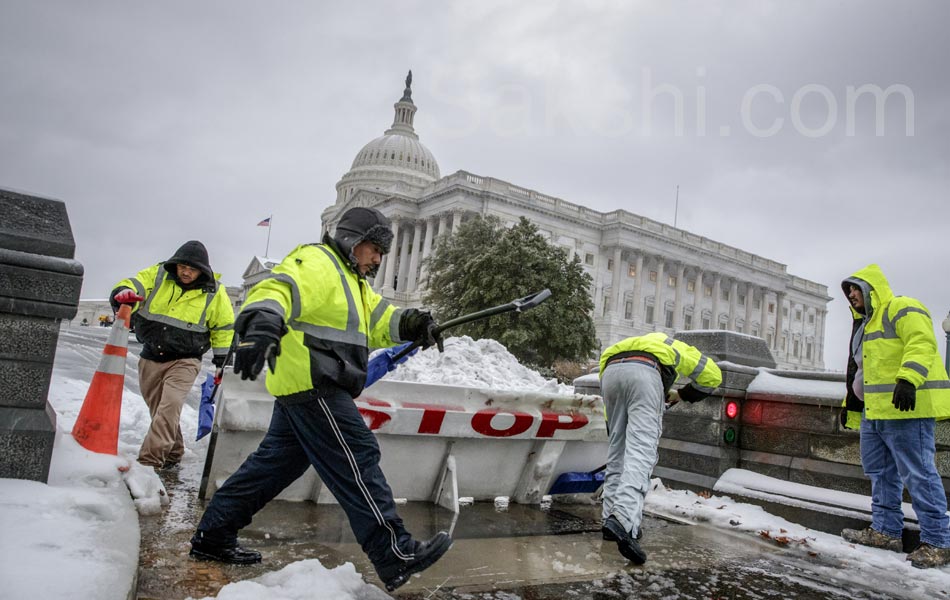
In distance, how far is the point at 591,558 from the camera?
4.54m

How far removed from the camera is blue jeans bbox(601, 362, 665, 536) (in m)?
4.70

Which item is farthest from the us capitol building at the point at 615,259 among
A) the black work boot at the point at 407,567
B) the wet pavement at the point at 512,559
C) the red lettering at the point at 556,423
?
the black work boot at the point at 407,567

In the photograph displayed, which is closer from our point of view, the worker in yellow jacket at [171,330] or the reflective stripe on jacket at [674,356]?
the reflective stripe on jacket at [674,356]

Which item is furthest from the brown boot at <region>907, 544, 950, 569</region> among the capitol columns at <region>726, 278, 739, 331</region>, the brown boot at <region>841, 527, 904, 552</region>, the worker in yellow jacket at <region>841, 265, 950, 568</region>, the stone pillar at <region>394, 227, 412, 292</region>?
the capitol columns at <region>726, 278, 739, 331</region>

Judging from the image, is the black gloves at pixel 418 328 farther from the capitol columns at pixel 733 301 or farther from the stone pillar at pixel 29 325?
the capitol columns at pixel 733 301

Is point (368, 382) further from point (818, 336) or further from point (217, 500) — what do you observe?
point (818, 336)

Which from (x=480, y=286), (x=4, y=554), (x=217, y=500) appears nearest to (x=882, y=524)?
(x=217, y=500)

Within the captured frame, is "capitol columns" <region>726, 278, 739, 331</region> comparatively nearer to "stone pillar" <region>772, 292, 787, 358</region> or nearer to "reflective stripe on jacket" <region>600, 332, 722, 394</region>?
"stone pillar" <region>772, 292, 787, 358</region>

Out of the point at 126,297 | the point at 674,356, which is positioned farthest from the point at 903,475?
the point at 126,297

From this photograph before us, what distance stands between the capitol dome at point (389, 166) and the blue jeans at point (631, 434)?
87301 millimetres

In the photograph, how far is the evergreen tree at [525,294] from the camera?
33906 millimetres

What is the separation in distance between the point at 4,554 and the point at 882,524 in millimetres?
5793

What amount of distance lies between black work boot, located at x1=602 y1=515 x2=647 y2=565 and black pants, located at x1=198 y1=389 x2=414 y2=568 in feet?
5.29

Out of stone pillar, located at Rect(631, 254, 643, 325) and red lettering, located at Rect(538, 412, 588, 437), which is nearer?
red lettering, located at Rect(538, 412, 588, 437)
